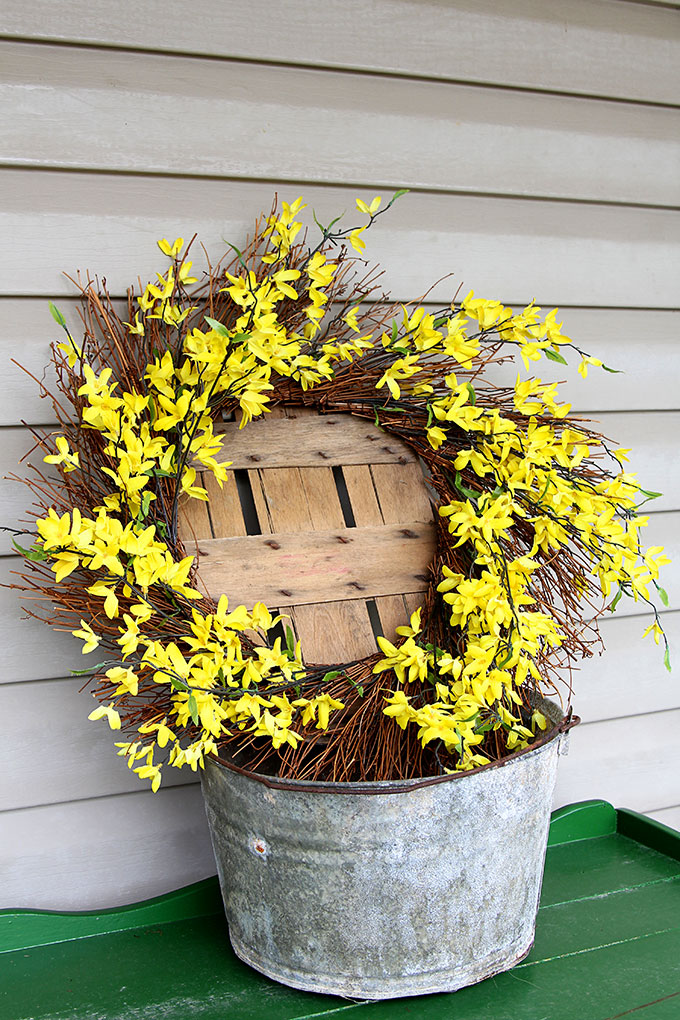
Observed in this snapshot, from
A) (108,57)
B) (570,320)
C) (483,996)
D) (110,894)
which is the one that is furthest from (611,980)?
(108,57)

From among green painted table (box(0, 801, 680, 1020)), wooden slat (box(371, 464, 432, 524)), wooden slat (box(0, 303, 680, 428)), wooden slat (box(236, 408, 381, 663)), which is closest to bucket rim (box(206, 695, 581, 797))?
wooden slat (box(236, 408, 381, 663))

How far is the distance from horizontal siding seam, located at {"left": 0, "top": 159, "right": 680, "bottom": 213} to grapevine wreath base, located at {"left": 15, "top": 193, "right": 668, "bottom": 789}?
0.27 feet

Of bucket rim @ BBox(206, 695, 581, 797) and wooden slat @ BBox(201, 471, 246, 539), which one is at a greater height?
wooden slat @ BBox(201, 471, 246, 539)

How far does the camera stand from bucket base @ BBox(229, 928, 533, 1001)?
1.20 metres

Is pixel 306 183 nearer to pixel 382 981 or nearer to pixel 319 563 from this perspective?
pixel 319 563

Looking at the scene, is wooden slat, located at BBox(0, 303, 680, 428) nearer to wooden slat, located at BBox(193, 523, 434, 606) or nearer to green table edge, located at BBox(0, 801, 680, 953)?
wooden slat, located at BBox(193, 523, 434, 606)

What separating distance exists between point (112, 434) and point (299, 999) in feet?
2.71

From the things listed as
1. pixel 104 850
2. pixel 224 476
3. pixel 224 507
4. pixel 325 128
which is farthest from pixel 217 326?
pixel 104 850

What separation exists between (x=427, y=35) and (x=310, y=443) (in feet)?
2.49

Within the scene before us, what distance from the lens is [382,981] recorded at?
1194 millimetres

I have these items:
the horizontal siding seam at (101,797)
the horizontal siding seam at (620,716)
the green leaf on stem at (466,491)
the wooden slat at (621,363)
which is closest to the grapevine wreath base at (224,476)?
the green leaf on stem at (466,491)

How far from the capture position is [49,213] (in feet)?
4.46

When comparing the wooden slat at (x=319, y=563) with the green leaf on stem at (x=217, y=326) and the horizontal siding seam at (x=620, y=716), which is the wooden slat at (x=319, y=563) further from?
the horizontal siding seam at (x=620, y=716)

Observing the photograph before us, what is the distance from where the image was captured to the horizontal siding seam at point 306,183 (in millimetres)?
1357
